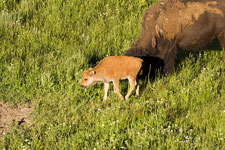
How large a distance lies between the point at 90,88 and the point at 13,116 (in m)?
1.39

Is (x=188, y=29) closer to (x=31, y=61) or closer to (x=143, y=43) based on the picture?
(x=143, y=43)

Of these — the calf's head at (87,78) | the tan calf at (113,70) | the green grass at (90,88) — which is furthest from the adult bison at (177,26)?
the calf's head at (87,78)

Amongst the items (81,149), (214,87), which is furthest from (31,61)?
(214,87)

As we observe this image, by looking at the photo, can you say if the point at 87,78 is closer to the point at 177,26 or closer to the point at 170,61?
the point at 170,61

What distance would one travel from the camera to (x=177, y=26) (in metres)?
8.02

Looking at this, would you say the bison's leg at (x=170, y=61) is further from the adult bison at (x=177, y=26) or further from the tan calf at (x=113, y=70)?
the tan calf at (x=113, y=70)

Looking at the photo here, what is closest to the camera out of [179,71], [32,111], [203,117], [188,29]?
[203,117]

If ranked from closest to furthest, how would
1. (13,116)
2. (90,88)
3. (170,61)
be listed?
(13,116), (90,88), (170,61)

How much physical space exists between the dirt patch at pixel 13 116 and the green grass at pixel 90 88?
137mm

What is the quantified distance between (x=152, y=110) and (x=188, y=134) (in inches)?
34.7

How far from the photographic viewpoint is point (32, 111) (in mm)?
7574

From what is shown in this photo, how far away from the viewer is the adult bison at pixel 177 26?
800 cm

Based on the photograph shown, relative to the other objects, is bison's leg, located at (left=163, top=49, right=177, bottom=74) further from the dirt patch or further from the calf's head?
the dirt patch

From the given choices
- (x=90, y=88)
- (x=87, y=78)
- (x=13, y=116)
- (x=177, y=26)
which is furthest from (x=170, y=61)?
(x=13, y=116)
